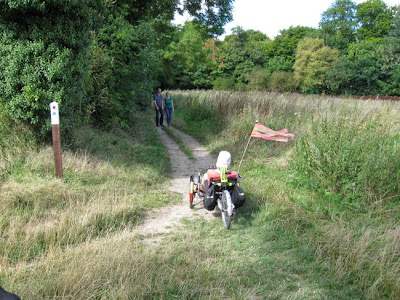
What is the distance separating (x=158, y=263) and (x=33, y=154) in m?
4.55

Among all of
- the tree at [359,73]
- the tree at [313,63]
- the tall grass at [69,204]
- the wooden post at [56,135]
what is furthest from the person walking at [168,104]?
the tree at [313,63]

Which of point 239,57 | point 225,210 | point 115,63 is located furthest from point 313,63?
point 225,210

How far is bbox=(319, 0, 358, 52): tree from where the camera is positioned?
6328cm

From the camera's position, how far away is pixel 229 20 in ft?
59.3

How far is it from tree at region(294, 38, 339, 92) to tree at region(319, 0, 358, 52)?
13378mm

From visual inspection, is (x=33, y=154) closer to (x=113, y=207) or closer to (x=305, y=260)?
(x=113, y=207)

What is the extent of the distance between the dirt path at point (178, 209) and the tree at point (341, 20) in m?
58.9

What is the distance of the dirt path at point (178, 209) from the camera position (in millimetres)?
5219

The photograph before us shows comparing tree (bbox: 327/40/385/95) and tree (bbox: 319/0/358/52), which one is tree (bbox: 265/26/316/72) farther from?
tree (bbox: 327/40/385/95)

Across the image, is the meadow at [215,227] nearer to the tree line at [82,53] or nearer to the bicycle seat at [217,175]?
the bicycle seat at [217,175]

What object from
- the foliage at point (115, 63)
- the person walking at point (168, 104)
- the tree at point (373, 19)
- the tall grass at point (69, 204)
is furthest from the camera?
the tree at point (373, 19)

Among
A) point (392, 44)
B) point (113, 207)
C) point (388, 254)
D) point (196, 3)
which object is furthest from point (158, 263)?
point (392, 44)

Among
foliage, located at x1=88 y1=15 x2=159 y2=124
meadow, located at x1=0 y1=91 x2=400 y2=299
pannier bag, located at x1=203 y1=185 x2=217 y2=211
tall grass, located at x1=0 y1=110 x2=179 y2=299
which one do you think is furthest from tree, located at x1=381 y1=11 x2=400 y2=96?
pannier bag, located at x1=203 y1=185 x2=217 y2=211

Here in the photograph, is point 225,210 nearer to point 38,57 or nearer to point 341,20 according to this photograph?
point 38,57
